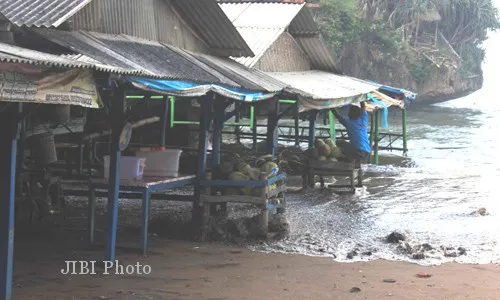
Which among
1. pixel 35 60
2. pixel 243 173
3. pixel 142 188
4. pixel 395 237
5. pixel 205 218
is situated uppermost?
pixel 35 60

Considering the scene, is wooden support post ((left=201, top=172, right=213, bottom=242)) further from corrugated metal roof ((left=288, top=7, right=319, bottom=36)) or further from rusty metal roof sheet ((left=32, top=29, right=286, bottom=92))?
corrugated metal roof ((left=288, top=7, right=319, bottom=36))

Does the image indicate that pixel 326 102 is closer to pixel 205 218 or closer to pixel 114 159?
pixel 205 218

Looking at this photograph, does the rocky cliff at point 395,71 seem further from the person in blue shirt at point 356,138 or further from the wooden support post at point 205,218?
the wooden support post at point 205,218

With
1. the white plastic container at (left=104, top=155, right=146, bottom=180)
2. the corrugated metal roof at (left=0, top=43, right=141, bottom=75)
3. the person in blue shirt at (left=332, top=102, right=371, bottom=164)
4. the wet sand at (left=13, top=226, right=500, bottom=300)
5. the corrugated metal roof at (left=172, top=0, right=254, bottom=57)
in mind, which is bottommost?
the wet sand at (left=13, top=226, right=500, bottom=300)

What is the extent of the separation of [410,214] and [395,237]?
266 cm

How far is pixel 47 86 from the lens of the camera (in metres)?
5.27

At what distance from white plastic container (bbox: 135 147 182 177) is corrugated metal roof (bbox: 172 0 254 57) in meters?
2.81

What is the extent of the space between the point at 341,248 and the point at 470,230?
8.98 ft

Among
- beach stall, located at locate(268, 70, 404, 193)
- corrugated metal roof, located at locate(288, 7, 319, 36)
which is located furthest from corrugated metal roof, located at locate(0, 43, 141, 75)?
corrugated metal roof, located at locate(288, 7, 319, 36)

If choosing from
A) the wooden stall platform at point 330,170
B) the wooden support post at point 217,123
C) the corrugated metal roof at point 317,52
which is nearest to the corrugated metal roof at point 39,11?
the wooden support post at point 217,123

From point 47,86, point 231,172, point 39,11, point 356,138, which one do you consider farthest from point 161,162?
point 356,138

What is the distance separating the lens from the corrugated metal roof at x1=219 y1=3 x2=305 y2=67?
14.4 m

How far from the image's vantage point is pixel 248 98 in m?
9.20

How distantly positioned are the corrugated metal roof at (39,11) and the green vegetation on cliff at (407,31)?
2984cm
